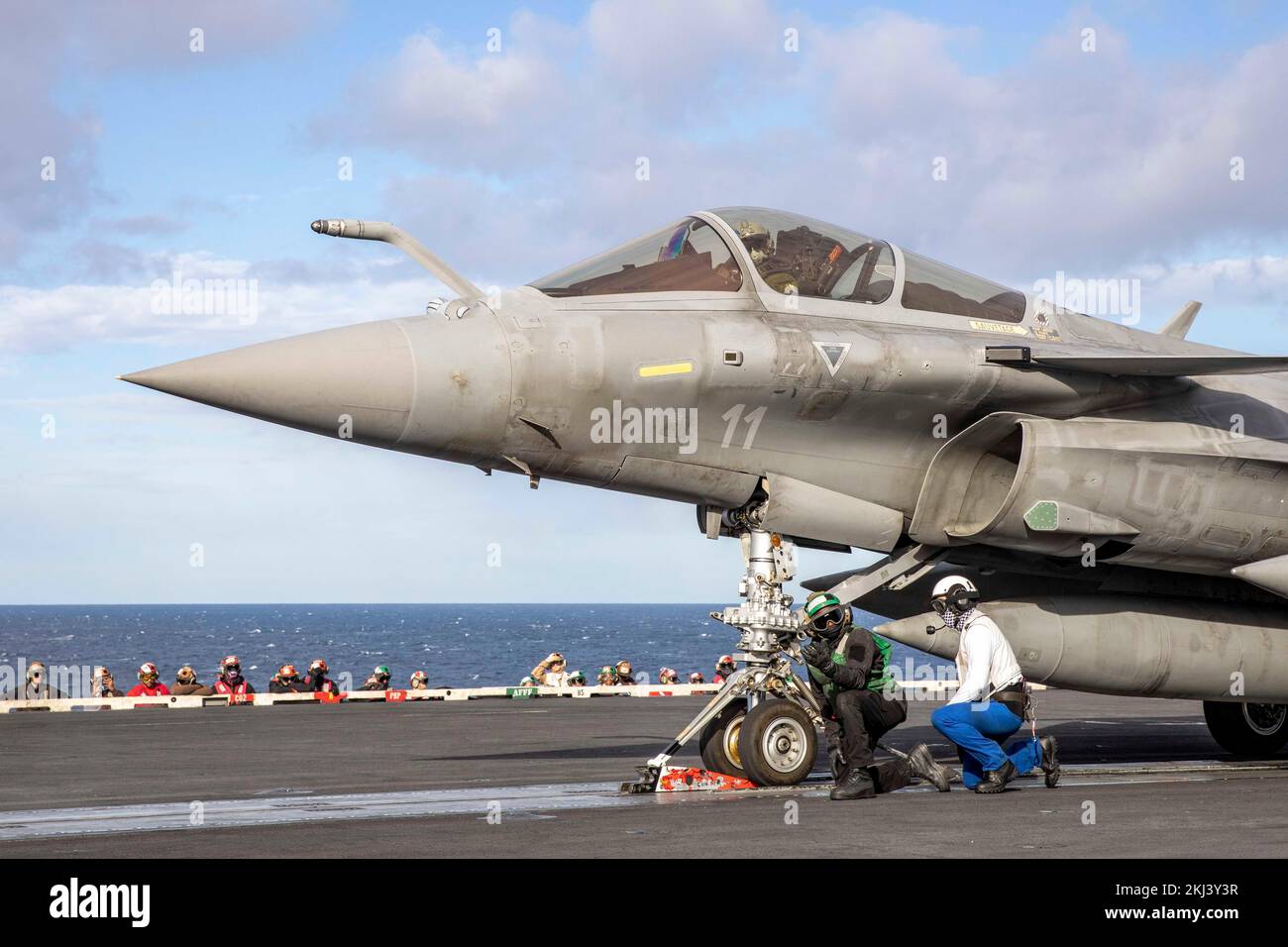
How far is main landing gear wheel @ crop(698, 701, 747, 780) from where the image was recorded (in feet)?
36.2

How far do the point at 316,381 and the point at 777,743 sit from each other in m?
4.23

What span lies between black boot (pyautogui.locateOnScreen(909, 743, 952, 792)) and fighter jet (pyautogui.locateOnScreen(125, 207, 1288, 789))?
75 centimetres

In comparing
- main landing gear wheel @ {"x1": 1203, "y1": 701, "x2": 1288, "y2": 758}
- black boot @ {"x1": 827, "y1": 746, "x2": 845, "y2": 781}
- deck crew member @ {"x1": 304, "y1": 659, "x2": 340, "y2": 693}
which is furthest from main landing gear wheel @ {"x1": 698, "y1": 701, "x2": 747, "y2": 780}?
deck crew member @ {"x1": 304, "y1": 659, "x2": 340, "y2": 693}

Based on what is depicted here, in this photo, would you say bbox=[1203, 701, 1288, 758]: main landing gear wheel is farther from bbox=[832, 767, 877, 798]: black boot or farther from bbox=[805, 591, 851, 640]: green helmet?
bbox=[832, 767, 877, 798]: black boot


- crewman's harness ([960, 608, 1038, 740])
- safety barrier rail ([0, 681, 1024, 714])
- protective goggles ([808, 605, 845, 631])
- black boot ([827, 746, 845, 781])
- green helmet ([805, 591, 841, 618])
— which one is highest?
green helmet ([805, 591, 841, 618])

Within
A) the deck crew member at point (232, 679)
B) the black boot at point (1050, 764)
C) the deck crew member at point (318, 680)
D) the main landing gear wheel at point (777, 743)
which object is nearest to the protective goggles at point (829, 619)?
the main landing gear wheel at point (777, 743)

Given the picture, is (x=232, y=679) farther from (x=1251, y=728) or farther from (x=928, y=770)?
(x=928, y=770)

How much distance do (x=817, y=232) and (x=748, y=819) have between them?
475 centimetres

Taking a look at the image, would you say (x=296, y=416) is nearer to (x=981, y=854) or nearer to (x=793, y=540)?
(x=793, y=540)

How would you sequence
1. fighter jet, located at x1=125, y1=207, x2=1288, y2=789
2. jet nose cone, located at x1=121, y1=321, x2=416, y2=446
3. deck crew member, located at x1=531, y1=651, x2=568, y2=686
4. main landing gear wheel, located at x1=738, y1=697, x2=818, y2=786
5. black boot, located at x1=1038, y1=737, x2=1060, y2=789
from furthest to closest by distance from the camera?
deck crew member, located at x1=531, y1=651, x2=568, y2=686
black boot, located at x1=1038, y1=737, x2=1060, y2=789
main landing gear wheel, located at x1=738, y1=697, x2=818, y2=786
fighter jet, located at x1=125, y1=207, x2=1288, y2=789
jet nose cone, located at x1=121, y1=321, x2=416, y2=446

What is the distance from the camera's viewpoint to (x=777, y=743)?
420 inches

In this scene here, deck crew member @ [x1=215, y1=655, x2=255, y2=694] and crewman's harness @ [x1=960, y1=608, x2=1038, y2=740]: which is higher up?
crewman's harness @ [x1=960, y1=608, x2=1038, y2=740]

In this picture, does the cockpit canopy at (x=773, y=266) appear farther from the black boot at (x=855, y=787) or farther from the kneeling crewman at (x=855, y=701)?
the black boot at (x=855, y=787)

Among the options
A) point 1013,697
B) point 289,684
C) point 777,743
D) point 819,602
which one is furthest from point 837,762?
point 289,684
